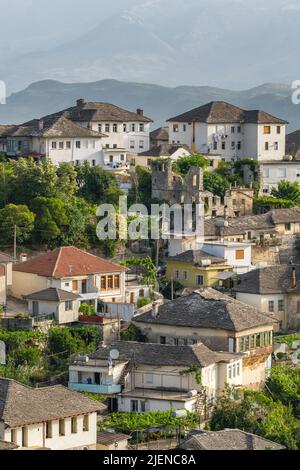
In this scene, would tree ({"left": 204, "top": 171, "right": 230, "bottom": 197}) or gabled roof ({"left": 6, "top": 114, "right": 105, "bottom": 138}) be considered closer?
tree ({"left": 204, "top": 171, "right": 230, "bottom": 197})

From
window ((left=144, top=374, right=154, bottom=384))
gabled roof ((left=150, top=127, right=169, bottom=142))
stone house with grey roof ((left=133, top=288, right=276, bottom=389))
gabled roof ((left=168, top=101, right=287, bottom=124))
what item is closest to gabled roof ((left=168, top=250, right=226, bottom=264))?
stone house with grey roof ((left=133, top=288, right=276, bottom=389))

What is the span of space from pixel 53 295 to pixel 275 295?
28.2 feet

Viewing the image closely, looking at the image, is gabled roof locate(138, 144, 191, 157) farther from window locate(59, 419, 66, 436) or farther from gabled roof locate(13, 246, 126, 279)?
window locate(59, 419, 66, 436)

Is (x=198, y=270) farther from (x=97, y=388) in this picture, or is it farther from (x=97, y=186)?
(x=97, y=388)

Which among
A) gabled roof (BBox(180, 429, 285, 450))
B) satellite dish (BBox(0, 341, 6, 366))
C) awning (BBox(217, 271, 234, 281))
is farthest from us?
awning (BBox(217, 271, 234, 281))

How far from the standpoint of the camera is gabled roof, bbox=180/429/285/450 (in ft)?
131

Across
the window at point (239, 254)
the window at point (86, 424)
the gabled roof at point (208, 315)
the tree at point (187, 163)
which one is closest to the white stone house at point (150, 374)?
the gabled roof at point (208, 315)

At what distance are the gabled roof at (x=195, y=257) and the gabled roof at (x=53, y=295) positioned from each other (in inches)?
297

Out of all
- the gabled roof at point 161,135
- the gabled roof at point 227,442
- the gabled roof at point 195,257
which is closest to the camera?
the gabled roof at point 227,442

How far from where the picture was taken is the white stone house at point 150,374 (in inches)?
1874

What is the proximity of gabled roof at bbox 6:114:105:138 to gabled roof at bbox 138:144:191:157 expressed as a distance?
2.55m

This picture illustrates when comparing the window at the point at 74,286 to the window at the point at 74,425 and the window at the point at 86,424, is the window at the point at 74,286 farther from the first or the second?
the window at the point at 74,425

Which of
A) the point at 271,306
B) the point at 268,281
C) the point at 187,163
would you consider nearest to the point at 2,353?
the point at 271,306
